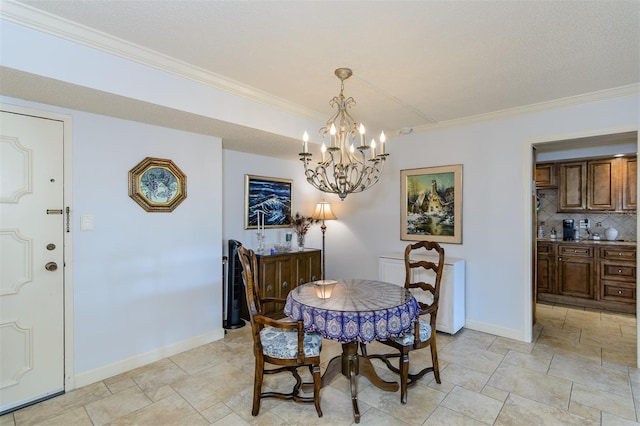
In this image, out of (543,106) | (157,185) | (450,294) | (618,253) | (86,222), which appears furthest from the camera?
(618,253)

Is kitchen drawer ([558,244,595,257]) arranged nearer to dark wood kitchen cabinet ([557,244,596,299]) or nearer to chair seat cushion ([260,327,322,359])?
dark wood kitchen cabinet ([557,244,596,299])

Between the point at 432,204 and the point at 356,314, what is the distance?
2480 mm

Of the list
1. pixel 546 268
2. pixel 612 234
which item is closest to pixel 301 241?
pixel 546 268

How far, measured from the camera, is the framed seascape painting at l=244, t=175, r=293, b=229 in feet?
13.5

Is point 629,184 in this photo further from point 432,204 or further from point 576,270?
point 432,204

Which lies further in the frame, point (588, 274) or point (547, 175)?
point (547, 175)

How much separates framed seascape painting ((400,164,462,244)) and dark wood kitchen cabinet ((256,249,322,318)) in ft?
4.26

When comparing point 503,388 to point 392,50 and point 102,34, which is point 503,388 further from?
point 102,34

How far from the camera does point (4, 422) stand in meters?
2.05

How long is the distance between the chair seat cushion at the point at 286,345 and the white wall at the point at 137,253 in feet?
4.32

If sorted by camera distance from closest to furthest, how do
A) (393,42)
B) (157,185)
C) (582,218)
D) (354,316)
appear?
(354,316), (393,42), (157,185), (582,218)

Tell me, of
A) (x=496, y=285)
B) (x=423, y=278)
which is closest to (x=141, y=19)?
(x=423, y=278)

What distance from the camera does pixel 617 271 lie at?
420 centimetres

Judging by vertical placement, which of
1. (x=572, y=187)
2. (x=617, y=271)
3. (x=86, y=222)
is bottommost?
(x=617, y=271)
